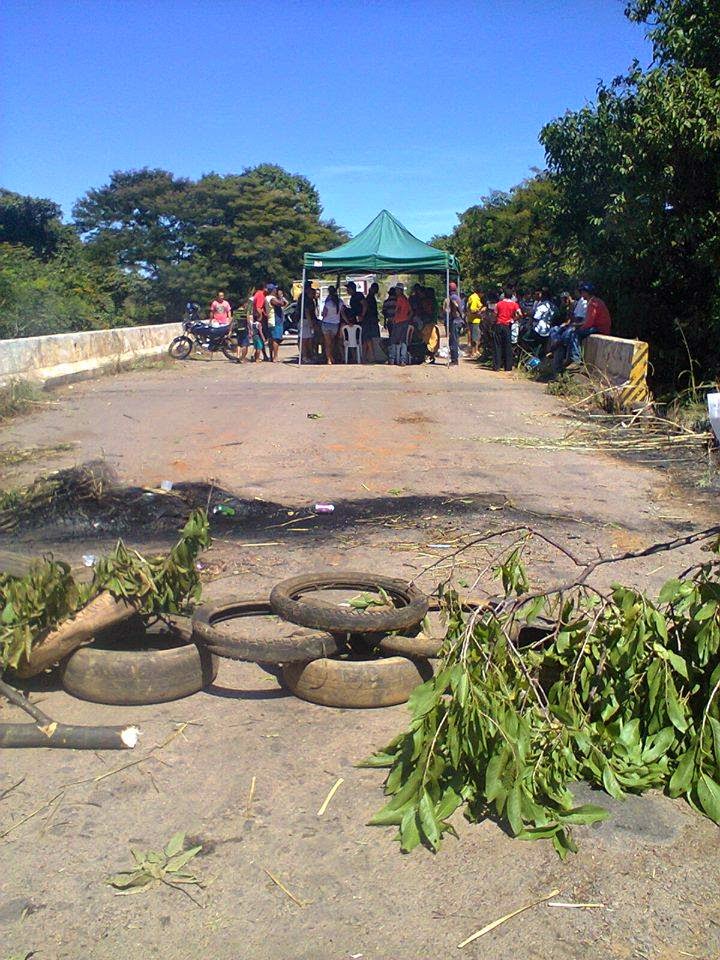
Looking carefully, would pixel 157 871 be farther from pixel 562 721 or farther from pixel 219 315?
pixel 219 315

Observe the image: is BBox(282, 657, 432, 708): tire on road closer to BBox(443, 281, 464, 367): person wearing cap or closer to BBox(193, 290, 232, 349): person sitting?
BBox(443, 281, 464, 367): person wearing cap

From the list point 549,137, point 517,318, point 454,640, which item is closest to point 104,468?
point 454,640

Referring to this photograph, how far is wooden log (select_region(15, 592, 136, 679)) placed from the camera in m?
4.44

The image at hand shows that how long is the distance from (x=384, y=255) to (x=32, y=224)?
23.5m

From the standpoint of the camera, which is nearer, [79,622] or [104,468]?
[79,622]

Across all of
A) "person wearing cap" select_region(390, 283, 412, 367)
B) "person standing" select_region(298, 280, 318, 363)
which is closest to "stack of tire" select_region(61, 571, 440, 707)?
"person standing" select_region(298, 280, 318, 363)

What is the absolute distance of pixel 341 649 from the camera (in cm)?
477

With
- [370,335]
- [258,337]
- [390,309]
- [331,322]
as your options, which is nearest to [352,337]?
[370,335]

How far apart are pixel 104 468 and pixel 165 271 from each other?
3400 cm

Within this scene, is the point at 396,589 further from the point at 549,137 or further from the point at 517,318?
the point at 517,318

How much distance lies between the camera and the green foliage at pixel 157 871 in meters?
3.12

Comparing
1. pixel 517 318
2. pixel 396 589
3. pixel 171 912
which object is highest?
pixel 517 318

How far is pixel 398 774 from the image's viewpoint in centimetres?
366

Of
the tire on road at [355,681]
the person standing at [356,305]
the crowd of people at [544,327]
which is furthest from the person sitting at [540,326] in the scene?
the tire on road at [355,681]
